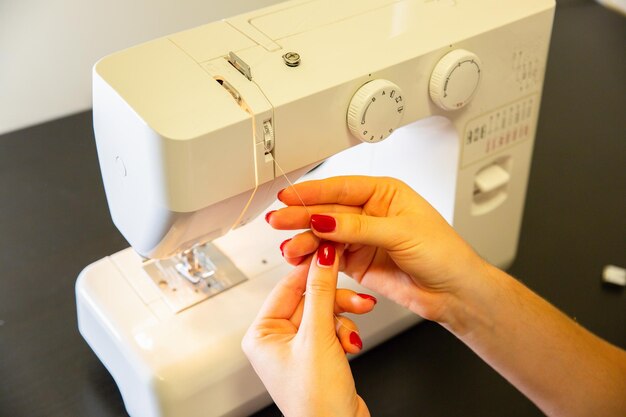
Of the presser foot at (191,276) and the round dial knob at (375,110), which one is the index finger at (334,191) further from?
the presser foot at (191,276)

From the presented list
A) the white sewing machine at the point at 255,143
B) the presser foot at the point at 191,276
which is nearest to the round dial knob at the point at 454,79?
the white sewing machine at the point at 255,143

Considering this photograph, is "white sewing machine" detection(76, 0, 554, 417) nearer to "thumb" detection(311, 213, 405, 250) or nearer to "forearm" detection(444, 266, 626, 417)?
"thumb" detection(311, 213, 405, 250)

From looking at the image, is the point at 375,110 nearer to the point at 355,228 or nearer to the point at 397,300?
the point at 355,228

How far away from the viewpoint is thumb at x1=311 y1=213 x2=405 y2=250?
0.90 metres

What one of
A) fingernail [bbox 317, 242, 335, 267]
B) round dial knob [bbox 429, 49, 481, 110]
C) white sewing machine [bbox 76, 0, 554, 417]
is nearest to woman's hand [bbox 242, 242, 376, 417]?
fingernail [bbox 317, 242, 335, 267]

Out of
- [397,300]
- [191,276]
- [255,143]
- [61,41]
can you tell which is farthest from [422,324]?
[61,41]

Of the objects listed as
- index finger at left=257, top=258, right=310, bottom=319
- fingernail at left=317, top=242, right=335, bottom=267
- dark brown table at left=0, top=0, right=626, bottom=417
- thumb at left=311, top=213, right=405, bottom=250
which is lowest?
dark brown table at left=0, top=0, right=626, bottom=417

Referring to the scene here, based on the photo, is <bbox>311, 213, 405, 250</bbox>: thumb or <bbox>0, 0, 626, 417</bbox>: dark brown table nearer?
<bbox>311, 213, 405, 250</bbox>: thumb

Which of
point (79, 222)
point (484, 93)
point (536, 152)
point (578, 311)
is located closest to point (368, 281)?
point (484, 93)

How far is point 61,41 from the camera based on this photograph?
1.63 m

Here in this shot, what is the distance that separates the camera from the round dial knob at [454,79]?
1.01 meters

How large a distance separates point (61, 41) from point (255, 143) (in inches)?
34.8

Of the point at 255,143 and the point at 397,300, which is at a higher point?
the point at 255,143

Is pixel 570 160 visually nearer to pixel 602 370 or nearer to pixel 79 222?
pixel 602 370
